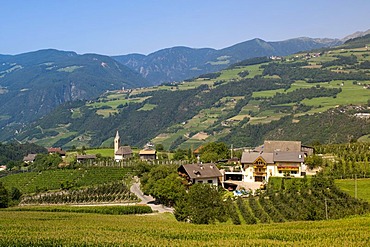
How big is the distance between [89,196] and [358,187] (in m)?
45.0

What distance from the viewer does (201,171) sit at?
81688 mm

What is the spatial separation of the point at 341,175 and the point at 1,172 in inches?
3778

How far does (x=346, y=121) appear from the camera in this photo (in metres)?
155

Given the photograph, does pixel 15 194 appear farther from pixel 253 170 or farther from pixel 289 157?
pixel 289 157

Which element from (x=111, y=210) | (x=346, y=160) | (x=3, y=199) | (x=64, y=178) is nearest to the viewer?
(x=111, y=210)

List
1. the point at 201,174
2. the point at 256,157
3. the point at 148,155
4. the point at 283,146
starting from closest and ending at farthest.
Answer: the point at 201,174
the point at 256,157
the point at 283,146
the point at 148,155

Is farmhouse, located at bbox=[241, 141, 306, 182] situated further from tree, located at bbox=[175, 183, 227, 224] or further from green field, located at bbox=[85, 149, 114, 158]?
green field, located at bbox=[85, 149, 114, 158]

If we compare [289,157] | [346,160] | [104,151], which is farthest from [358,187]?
[104,151]

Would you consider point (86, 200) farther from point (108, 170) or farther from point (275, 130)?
point (275, 130)

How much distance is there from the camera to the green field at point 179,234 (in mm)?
37013

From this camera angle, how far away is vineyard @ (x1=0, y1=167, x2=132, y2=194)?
95000 millimetres

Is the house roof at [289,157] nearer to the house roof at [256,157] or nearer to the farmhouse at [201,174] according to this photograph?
the house roof at [256,157]

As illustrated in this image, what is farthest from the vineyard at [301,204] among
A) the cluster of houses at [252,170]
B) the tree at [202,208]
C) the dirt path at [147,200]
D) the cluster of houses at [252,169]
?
the dirt path at [147,200]

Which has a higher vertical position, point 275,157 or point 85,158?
point 275,157
